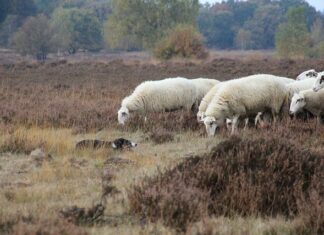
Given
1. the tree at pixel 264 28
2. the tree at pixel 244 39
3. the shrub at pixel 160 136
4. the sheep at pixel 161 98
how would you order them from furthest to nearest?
the tree at pixel 264 28 → the tree at pixel 244 39 → the sheep at pixel 161 98 → the shrub at pixel 160 136

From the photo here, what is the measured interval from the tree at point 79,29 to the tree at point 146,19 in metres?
14.9

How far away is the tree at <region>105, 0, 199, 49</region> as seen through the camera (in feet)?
221

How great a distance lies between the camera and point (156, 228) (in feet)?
17.5

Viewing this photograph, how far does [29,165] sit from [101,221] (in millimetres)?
3219

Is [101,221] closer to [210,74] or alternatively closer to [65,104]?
[65,104]

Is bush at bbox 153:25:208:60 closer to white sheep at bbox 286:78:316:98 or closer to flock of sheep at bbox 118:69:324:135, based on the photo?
white sheep at bbox 286:78:316:98

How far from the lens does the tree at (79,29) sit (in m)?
84.6

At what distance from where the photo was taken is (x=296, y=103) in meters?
12.5

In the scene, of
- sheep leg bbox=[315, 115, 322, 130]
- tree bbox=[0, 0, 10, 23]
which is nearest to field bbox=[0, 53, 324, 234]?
sheep leg bbox=[315, 115, 322, 130]

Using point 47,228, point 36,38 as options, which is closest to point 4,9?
point 36,38

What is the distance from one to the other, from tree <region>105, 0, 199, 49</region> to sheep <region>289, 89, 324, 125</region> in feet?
178

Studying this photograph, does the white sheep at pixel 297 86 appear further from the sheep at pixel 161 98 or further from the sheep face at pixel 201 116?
the sheep at pixel 161 98

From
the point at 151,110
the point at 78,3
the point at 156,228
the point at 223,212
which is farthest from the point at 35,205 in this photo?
the point at 78,3

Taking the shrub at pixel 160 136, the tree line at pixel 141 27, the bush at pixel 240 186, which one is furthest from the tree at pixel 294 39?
the bush at pixel 240 186
